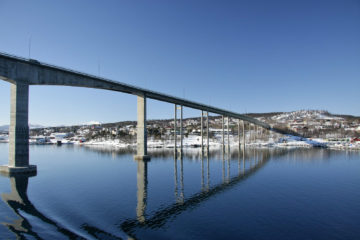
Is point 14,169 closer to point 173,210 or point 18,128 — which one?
point 18,128

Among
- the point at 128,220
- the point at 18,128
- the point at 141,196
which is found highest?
the point at 18,128

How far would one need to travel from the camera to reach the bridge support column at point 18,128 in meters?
32.9

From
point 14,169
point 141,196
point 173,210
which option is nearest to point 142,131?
point 14,169

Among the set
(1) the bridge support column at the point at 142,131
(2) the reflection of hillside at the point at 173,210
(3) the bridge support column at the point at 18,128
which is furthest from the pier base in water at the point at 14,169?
(2) the reflection of hillside at the point at 173,210

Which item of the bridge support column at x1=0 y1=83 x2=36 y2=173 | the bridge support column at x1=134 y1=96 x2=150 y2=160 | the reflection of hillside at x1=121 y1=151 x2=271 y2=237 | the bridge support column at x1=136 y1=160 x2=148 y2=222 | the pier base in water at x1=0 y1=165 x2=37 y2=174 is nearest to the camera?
the reflection of hillside at x1=121 y1=151 x2=271 y2=237

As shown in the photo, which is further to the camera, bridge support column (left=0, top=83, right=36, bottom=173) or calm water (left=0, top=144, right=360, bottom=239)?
bridge support column (left=0, top=83, right=36, bottom=173)

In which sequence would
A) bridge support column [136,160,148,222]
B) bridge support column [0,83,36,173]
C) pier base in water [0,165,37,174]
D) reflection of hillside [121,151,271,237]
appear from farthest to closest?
pier base in water [0,165,37,174] → bridge support column [0,83,36,173] → bridge support column [136,160,148,222] → reflection of hillside [121,151,271,237]

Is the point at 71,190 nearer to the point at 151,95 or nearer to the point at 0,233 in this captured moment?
the point at 0,233

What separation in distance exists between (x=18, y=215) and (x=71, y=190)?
8.40 m

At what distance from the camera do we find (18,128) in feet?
108

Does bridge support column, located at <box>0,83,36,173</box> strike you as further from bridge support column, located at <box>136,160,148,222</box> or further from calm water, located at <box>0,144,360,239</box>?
bridge support column, located at <box>136,160,148,222</box>

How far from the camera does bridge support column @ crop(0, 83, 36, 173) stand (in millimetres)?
32938

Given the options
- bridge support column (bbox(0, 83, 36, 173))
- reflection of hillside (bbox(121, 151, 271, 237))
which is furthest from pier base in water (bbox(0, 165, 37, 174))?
reflection of hillside (bbox(121, 151, 271, 237))

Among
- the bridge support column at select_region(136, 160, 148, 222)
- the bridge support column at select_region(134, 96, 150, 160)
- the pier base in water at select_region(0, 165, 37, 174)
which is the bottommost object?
the bridge support column at select_region(136, 160, 148, 222)
